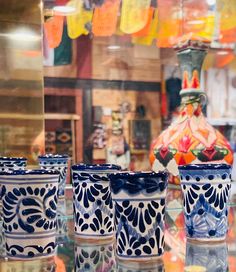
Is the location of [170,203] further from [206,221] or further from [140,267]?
[140,267]

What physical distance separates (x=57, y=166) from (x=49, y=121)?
1855 mm

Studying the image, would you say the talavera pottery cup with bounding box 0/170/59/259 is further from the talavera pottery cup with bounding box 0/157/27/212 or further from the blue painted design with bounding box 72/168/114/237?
the talavera pottery cup with bounding box 0/157/27/212

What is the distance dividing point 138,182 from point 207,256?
0.13 meters

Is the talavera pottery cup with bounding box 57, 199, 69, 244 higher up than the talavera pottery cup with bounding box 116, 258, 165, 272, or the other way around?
the talavera pottery cup with bounding box 116, 258, 165, 272

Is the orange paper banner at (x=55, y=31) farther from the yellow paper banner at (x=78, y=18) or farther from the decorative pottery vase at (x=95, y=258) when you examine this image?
the decorative pottery vase at (x=95, y=258)

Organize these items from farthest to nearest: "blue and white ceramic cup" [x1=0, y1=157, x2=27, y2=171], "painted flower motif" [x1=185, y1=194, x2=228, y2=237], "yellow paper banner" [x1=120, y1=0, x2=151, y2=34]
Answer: "yellow paper banner" [x1=120, y1=0, x2=151, y2=34] → "blue and white ceramic cup" [x1=0, y1=157, x2=27, y2=171] → "painted flower motif" [x1=185, y1=194, x2=228, y2=237]

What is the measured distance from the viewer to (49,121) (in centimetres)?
294

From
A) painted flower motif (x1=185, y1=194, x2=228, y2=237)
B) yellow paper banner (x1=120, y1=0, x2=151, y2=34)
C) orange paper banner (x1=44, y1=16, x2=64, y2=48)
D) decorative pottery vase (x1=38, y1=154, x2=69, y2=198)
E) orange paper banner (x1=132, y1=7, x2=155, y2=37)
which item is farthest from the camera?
orange paper banner (x1=132, y1=7, x2=155, y2=37)

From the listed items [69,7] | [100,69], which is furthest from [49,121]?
[69,7]

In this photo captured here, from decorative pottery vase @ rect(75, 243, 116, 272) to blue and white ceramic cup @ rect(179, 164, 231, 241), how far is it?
0.45 feet

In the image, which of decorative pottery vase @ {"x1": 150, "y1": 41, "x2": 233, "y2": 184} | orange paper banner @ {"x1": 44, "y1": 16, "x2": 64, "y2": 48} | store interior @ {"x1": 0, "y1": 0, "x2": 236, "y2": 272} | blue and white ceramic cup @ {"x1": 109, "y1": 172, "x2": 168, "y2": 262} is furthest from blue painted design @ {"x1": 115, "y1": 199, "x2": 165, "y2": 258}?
orange paper banner @ {"x1": 44, "y1": 16, "x2": 64, "y2": 48}

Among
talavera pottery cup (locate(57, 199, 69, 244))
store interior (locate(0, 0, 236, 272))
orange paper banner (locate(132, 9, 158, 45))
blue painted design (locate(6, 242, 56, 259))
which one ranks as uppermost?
orange paper banner (locate(132, 9, 158, 45))

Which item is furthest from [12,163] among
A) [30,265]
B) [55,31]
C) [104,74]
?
[104,74]

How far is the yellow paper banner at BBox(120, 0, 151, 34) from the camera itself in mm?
2135
